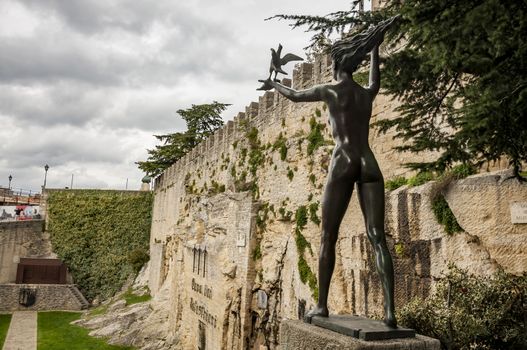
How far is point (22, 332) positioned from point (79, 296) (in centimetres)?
811

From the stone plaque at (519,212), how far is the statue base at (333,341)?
3351 mm

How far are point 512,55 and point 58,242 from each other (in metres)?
35.4

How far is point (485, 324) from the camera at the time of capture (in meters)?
5.44

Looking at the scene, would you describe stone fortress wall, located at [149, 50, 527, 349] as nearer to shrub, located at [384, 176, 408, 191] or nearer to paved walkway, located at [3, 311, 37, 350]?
shrub, located at [384, 176, 408, 191]

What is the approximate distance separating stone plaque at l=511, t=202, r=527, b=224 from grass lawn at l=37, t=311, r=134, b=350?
1694 cm

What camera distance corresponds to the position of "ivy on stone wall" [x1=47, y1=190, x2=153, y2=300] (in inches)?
1305

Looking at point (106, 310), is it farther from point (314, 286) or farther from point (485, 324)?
point (485, 324)

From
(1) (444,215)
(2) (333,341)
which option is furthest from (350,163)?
(1) (444,215)

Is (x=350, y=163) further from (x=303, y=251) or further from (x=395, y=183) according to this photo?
(x=303, y=251)

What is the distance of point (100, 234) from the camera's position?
35.4 meters

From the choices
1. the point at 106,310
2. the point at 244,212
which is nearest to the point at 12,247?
the point at 106,310

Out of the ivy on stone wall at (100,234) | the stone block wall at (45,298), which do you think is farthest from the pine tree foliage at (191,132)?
the stone block wall at (45,298)

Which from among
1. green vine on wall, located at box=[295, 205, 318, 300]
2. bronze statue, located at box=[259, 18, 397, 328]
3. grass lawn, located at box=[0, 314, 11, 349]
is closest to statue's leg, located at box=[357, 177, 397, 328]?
bronze statue, located at box=[259, 18, 397, 328]

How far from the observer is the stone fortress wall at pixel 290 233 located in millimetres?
6738
